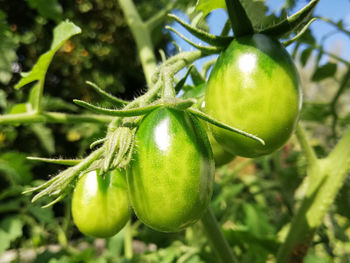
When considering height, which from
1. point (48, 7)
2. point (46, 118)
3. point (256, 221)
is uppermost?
point (48, 7)

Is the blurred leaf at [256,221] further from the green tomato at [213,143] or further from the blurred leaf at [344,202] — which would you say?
the green tomato at [213,143]

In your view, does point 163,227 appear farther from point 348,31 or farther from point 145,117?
point 348,31

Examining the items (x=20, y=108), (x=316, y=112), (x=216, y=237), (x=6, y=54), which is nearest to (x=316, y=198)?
(x=216, y=237)

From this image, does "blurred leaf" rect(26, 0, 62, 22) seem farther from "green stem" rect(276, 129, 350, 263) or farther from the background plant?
Answer: "green stem" rect(276, 129, 350, 263)

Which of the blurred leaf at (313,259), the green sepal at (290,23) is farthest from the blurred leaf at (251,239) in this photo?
the green sepal at (290,23)

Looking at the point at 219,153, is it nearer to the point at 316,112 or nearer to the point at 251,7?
the point at 251,7

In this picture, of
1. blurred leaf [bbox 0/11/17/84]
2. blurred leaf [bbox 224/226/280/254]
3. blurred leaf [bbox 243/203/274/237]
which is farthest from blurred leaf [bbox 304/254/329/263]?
blurred leaf [bbox 0/11/17/84]
